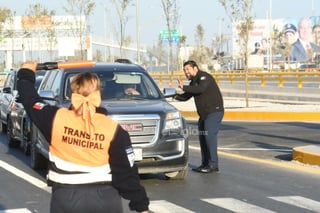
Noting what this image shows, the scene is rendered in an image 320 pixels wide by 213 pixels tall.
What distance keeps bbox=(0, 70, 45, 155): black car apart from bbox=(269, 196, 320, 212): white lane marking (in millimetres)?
4972

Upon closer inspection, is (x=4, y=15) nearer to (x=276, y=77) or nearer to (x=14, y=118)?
(x=276, y=77)

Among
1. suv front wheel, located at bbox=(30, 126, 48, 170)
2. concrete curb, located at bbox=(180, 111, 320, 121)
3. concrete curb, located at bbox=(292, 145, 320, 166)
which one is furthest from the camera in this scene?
concrete curb, located at bbox=(180, 111, 320, 121)

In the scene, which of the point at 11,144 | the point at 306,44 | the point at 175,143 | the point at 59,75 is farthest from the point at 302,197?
the point at 306,44

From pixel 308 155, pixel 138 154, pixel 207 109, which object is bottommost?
pixel 308 155

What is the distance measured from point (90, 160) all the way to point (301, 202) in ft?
15.8

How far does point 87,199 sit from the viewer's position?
3703mm

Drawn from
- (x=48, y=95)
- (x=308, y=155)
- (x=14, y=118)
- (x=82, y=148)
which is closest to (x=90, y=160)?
(x=82, y=148)

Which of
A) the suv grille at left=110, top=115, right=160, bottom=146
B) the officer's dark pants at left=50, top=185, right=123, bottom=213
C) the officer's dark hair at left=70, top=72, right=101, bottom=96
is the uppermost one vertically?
the officer's dark hair at left=70, top=72, right=101, bottom=96

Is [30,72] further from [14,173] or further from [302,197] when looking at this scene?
[14,173]

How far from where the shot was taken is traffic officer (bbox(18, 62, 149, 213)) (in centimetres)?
372

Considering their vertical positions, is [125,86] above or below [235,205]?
above

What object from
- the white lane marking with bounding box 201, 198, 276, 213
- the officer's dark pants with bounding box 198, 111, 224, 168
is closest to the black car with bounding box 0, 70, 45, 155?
the officer's dark pants with bounding box 198, 111, 224, 168

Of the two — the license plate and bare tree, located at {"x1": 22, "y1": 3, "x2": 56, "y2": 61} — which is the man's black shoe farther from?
bare tree, located at {"x1": 22, "y1": 3, "x2": 56, "y2": 61}

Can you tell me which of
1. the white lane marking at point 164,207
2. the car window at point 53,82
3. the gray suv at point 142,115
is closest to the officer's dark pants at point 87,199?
the white lane marking at point 164,207
